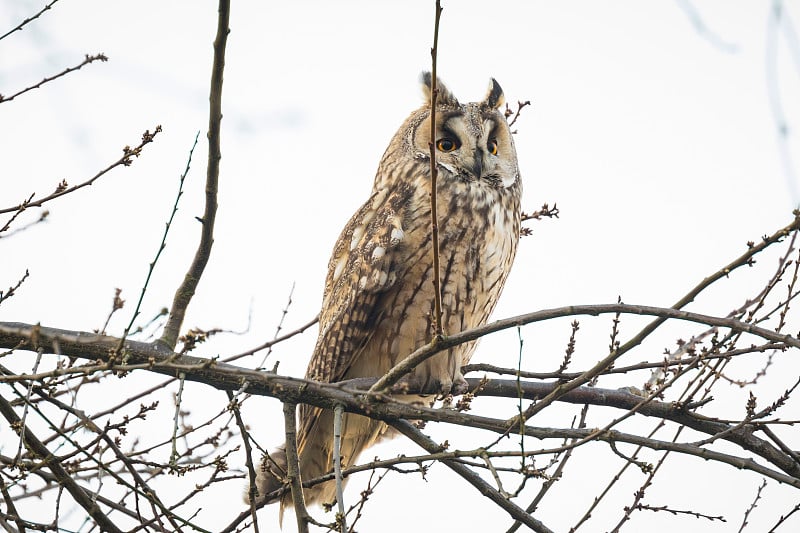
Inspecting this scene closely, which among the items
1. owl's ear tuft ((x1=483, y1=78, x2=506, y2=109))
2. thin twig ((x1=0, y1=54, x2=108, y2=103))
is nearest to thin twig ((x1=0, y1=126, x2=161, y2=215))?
thin twig ((x1=0, y1=54, x2=108, y2=103))

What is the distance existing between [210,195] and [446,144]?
2.03m

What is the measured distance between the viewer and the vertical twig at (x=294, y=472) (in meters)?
2.76

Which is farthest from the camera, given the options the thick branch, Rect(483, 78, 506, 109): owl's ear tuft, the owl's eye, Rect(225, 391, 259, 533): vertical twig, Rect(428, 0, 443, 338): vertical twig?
Rect(483, 78, 506, 109): owl's ear tuft

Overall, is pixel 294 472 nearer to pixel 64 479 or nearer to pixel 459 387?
pixel 64 479

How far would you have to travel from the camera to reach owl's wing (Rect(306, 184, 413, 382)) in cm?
393

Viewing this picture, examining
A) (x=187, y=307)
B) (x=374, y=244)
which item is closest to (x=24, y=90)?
(x=187, y=307)

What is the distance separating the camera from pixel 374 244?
3998 mm

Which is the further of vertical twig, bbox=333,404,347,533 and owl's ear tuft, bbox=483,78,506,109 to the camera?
owl's ear tuft, bbox=483,78,506,109

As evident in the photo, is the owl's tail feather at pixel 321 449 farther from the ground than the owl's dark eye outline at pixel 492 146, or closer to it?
closer to it

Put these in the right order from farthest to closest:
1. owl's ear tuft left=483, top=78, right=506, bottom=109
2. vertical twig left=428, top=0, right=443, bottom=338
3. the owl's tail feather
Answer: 1. owl's ear tuft left=483, top=78, right=506, bottom=109
2. the owl's tail feather
3. vertical twig left=428, top=0, right=443, bottom=338

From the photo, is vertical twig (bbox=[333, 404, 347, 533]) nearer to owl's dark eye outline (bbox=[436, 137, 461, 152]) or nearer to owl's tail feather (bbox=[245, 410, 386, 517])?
owl's tail feather (bbox=[245, 410, 386, 517])

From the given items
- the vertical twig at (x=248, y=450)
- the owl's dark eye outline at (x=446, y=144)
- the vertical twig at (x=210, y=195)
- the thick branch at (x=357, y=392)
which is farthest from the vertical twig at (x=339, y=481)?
the owl's dark eye outline at (x=446, y=144)

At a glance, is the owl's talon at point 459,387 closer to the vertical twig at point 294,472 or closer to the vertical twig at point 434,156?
the vertical twig at point 294,472

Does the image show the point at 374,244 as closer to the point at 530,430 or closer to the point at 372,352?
the point at 372,352
